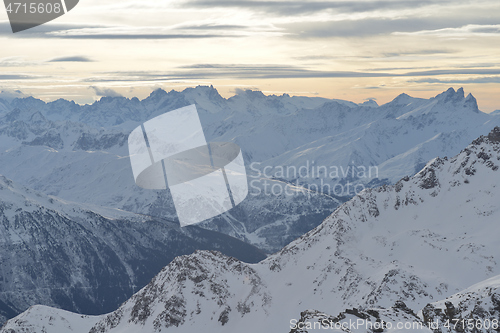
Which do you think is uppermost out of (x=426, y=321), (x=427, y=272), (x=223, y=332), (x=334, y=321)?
(x=334, y=321)

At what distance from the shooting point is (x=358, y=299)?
18700 cm

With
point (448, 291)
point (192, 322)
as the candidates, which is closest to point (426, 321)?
point (448, 291)

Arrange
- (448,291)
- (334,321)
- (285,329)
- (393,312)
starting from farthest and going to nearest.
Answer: (285,329)
(448,291)
(393,312)
(334,321)

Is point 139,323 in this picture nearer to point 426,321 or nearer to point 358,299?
point 358,299

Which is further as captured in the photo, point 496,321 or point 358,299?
point 358,299

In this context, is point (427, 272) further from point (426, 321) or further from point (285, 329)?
point (426, 321)

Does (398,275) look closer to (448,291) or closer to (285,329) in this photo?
(448,291)

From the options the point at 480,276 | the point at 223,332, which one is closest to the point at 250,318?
the point at 223,332

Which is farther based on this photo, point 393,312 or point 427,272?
point 427,272

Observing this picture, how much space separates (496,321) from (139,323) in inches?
5460

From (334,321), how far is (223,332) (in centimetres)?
10786

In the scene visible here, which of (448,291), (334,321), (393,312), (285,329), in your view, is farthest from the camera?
(285,329)

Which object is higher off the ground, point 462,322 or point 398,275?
point 462,322

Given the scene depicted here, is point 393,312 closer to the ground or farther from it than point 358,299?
farther from it
